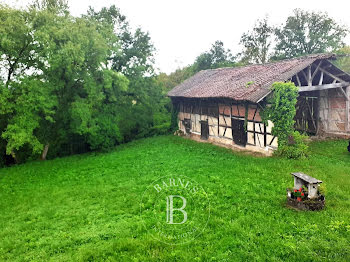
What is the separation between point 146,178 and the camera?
1197cm

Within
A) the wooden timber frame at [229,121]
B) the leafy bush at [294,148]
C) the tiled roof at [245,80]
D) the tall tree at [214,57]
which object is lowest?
the leafy bush at [294,148]

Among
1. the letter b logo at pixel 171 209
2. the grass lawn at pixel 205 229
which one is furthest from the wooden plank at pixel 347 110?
the letter b logo at pixel 171 209

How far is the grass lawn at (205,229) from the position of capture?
6285 millimetres

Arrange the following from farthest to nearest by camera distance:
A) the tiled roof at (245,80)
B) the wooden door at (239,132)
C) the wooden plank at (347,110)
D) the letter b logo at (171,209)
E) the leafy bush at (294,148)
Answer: the wooden plank at (347,110) → the wooden door at (239,132) → the tiled roof at (245,80) → the leafy bush at (294,148) → the letter b logo at (171,209)

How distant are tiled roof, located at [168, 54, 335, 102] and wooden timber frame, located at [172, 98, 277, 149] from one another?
2.31 ft

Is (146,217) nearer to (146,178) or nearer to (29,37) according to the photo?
(146,178)

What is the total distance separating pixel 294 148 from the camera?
43.9ft

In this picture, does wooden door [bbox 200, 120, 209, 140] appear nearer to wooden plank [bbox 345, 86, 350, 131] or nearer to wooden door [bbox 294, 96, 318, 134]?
wooden door [bbox 294, 96, 318, 134]

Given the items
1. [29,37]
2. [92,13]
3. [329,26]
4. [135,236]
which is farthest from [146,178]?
[329,26]

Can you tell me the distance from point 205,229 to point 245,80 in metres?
12.6

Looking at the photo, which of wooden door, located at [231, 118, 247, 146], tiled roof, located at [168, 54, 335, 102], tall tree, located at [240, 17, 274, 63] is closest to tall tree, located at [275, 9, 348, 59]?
tall tree, located at [240, 17, 274, 63]

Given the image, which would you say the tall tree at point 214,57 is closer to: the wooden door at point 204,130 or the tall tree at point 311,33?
the tall tree at point 311,33

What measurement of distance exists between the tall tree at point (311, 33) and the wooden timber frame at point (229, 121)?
17.4 metres

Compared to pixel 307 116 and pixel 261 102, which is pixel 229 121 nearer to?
pixel 261 102
